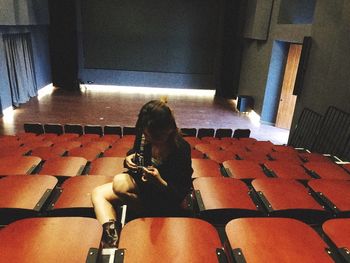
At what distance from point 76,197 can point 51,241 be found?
0.63 meters

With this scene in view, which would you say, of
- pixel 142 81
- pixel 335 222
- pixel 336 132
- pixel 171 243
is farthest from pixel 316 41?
pixel 142 81

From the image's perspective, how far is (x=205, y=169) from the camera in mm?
2734

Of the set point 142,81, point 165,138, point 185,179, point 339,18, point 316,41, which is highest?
point 339,18

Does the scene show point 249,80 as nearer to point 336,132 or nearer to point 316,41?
point 316,41

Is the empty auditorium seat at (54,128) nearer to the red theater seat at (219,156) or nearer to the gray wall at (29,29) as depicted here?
the gray wall at (29,29)

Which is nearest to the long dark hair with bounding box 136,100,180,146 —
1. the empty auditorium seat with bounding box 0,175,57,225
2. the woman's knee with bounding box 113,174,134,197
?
the woman's knee with bounding box 113,174,134,197

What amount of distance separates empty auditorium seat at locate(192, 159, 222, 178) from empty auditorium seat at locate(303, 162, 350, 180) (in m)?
0.96

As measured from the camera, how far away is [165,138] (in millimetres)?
1753

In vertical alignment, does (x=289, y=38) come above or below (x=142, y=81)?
above

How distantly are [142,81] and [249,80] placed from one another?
179 inches

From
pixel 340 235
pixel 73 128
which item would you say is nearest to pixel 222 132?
pixel 73 128

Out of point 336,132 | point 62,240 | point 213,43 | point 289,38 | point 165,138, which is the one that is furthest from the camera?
point 213,43

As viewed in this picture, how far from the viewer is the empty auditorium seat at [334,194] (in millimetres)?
1950

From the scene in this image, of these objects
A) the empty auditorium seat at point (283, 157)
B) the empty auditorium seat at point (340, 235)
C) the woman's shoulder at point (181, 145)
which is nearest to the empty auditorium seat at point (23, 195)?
the woman's shoulder at point (181, 145)
